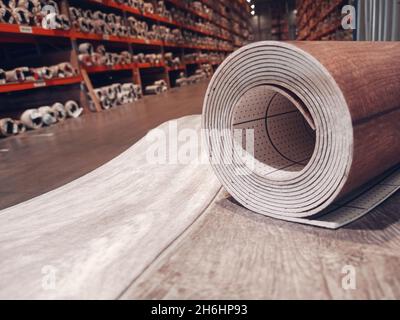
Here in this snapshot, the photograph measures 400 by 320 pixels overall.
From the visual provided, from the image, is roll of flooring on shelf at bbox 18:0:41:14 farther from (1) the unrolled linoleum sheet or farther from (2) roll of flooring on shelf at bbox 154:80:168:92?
(2) roll of flooring on shelf at bbox 154:80:168:92

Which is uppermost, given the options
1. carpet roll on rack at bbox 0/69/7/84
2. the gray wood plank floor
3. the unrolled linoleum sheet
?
carpet roll on rack at bbox 0/69/7/84

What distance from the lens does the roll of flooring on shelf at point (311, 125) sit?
0.91 m

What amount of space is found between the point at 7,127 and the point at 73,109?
120 cm

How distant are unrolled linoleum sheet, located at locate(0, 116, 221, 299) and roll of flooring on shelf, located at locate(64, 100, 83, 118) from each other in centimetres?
280

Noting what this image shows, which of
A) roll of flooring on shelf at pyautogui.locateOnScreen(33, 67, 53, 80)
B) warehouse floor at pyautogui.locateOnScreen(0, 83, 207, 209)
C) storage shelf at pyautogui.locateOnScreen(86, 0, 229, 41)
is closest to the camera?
warehouse floor at pyautogui.locateOnScreen(0, 83, 207, 209)

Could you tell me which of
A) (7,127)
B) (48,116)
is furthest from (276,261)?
(48,116)

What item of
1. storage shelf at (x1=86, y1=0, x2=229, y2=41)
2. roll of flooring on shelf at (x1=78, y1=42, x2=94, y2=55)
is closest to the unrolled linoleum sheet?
roll of flooring on shelf at (x1=78, y1=42, x2=94, y2=55)

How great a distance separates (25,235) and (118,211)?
0.34 meters

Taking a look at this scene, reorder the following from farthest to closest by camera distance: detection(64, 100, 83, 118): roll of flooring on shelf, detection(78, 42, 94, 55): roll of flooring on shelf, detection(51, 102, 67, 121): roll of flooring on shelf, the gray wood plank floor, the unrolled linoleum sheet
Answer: detection(78, 42, 94, 55): roll of flooring on shelf < detection(64, 100, 83, 118): roll of flooring on shelf < detection(51, 102, 67, 121): roll of flooring on shelf < the unrolled linoleum sheet < the gray wood plank floor

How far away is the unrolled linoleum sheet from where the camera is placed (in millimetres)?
833

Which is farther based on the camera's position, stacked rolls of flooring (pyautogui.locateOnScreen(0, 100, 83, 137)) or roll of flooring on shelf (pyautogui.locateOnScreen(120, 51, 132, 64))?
roll of flooring on shelf (pyautogui.locateOnScreen(120, 51, 132, 64))

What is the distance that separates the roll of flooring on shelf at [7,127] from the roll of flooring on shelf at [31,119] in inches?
6.1

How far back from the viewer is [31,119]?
3.58m

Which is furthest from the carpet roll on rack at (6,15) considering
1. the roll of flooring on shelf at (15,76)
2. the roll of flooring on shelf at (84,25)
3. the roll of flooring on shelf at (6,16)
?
the roll of flooring on shelf at (84,25)
